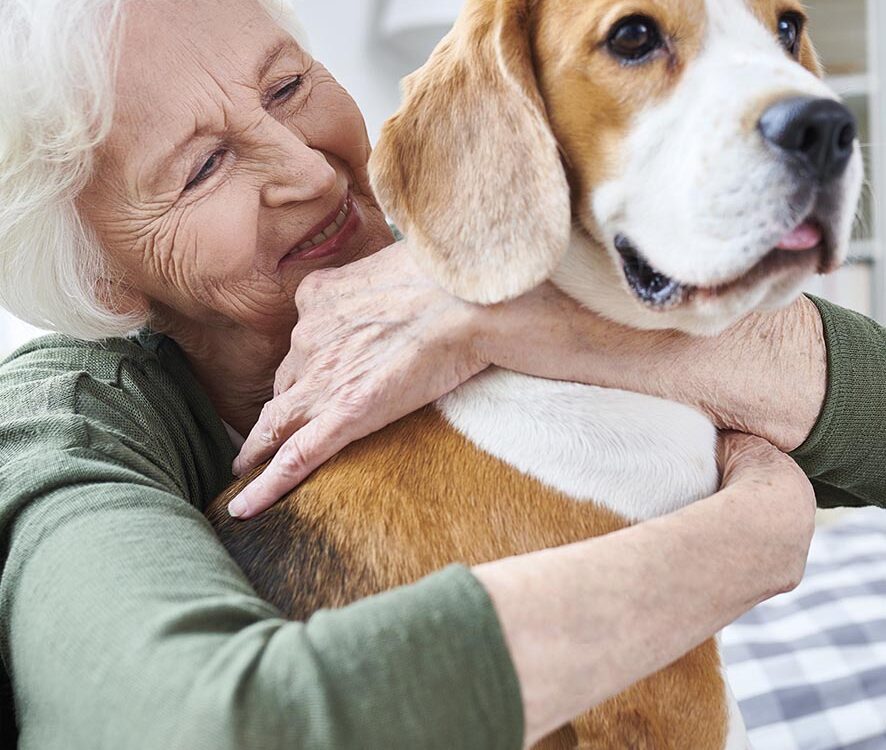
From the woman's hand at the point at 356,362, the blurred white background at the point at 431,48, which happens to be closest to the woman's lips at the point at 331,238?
the woman's hand at the point at 356,362

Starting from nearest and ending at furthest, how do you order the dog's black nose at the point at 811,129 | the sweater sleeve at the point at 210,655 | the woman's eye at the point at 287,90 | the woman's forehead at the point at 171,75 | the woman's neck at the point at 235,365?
the sweater sleeve at the point at 210,655
the dog's black nose at the point at 811,129
the woman's forehead at the point at 171,75
the woman's eye at the point at 287,90
the woman's neck at the point at 235,365

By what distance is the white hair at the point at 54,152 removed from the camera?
121cm

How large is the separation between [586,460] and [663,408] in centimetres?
11

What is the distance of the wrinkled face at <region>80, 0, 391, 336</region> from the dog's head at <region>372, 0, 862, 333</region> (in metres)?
0.22

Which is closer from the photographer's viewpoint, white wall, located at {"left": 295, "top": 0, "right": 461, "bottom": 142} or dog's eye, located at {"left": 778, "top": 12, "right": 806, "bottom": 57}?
dog's eye, located at {"left": 778, "top": 12, "right": 806, "bottom": 57}

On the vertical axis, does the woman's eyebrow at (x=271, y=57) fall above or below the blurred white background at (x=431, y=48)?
above

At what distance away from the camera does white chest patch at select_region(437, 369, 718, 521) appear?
1.06 metres

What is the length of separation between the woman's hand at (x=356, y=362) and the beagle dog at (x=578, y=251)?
3 centimetres

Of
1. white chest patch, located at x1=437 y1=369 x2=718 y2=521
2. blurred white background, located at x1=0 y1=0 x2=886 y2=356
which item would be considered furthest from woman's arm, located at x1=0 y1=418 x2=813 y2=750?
blurred white background, located at x1=0 y1=0 x2=886 y2=356

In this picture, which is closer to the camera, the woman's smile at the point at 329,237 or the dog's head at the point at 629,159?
the dog's head at the point at 629,159

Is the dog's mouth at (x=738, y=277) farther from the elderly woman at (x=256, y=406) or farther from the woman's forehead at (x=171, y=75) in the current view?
the woman's forehead at (x=171, y=75)

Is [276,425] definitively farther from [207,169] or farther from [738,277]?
[738,277]

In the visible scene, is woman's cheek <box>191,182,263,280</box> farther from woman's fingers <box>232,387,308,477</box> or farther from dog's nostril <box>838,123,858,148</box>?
dog's nostril <box>838,123,858,148</box>

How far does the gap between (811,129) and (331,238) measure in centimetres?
69
